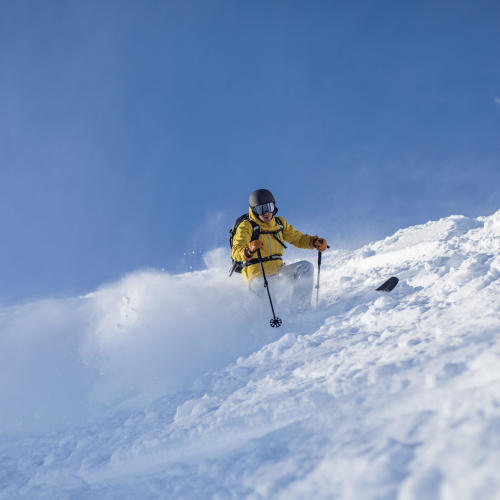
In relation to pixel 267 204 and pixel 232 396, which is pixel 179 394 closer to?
pixel 232 396

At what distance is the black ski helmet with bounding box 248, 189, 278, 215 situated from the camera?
7.52 meters

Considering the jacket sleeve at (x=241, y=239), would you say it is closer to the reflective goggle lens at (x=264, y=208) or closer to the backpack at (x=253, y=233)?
the backpack at (x=253, y=233)

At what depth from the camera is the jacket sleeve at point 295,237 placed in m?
8.18

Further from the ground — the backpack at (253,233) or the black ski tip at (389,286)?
the backpack at (253,233)

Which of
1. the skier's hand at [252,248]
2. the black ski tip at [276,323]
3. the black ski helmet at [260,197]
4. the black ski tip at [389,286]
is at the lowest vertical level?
the black ski tip at [276,323]

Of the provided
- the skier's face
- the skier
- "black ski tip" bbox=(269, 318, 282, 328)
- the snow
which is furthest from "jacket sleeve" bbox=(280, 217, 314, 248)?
"black ski tip" bbox=(269, 318, 282, 328)

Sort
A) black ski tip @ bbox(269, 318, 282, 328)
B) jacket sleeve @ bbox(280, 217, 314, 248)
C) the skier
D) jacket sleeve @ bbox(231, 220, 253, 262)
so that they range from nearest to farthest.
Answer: black ski tip @ bbox(269, 318, 282, 328) < jacket sleeve @ bbox(231, 220, 253, 262) < the skier < jacket sleeve @ bbox(280, 217, 314, 248)

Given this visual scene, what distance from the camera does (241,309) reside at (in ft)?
27.1

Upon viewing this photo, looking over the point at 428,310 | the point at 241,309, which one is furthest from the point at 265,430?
the point at 241,309

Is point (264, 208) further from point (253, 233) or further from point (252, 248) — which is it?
point (252, 248)

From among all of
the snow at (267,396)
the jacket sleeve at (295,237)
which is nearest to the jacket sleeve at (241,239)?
the jacket sleeve at (295,237)

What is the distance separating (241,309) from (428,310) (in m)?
4.29

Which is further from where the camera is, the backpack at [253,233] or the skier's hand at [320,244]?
the skier's hand at [320,244]

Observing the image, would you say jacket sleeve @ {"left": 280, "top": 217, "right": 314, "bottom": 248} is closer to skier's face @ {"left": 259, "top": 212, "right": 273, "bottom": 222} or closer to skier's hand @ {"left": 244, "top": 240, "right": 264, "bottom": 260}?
skier's face @ {"left": 259, "top": 212, "right": 273, "bottom": 222}
